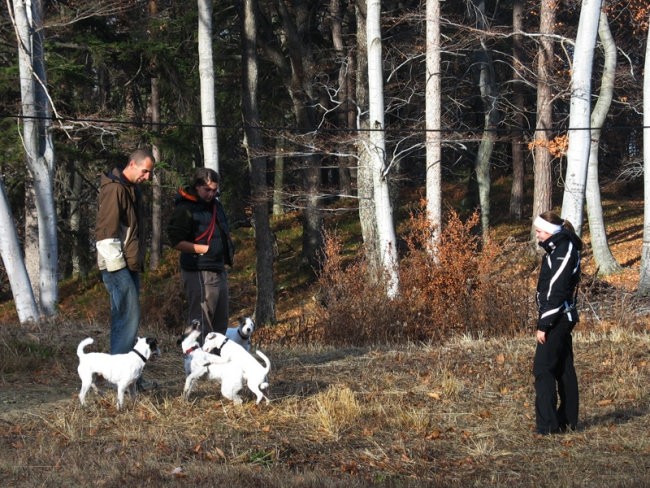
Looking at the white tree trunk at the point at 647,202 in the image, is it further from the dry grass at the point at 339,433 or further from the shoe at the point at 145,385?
the shoe at the point at 145,385

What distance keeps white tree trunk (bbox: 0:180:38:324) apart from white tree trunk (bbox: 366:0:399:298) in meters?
6.16

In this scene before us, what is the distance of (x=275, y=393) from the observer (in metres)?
9.00

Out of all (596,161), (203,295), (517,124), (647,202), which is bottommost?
(647,202)

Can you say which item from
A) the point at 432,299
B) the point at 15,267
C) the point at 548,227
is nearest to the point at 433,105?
the point at 432,299

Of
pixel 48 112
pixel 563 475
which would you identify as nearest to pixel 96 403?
pixel 563 475

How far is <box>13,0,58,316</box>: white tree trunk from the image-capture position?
17.3 metres

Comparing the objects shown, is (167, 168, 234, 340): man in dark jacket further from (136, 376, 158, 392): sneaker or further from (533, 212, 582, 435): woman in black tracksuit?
(533, 212, 582, 435): woman in black tracksuit

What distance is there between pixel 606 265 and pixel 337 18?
11.0 metres

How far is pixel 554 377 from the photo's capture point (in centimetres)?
777

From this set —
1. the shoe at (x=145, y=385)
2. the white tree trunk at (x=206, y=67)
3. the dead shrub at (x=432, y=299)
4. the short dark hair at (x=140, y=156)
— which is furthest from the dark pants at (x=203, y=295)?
the white tree trunk at (x=206, y=67)

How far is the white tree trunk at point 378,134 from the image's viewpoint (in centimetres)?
1817

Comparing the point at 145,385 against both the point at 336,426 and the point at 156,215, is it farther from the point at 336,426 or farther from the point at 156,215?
the point at 156,215

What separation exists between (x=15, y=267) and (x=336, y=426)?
9.33 metres

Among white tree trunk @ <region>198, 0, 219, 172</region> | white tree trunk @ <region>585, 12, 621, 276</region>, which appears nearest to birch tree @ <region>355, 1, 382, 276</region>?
white tree trunk @ <region>198, 0, 219, 172</region>
